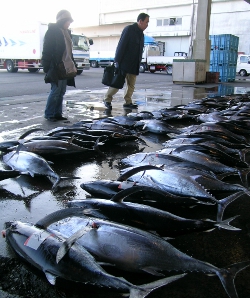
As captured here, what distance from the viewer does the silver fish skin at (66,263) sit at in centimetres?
151

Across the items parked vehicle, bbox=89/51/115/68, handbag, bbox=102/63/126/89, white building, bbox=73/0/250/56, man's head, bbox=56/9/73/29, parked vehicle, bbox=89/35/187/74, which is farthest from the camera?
white building, bbox=73/0/250/56

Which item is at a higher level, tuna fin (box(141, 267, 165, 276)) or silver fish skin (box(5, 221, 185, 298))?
silver fish skin (box(5, 221, 185, 298))

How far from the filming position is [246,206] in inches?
104

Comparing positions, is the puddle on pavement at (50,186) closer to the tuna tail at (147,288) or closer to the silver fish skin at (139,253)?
the silver fish skin at (139,253)

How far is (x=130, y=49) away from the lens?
763cm

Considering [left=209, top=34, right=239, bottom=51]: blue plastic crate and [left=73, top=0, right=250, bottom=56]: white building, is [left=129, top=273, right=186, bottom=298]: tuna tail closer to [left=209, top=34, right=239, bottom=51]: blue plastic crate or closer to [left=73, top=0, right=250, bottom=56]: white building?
[left=209, top=34, right=239, bottom=51]: blue plastic crate

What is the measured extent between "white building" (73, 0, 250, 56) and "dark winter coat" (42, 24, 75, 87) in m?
31.9

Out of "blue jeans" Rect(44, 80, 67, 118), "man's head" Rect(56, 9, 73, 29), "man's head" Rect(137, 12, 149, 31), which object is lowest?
"blue jeans" Rect(44, 80, 67, 118)

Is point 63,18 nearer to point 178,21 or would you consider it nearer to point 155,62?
point 155,62

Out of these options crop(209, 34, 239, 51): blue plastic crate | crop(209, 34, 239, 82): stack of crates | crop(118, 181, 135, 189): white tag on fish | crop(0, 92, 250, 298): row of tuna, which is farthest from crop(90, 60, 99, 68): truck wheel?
crop(118, 181, 135, 189): white tag on fish

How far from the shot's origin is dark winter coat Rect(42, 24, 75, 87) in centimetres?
560

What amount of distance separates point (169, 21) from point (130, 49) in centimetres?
4177

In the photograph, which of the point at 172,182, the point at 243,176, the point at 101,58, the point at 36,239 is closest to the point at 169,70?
the point at 101,58

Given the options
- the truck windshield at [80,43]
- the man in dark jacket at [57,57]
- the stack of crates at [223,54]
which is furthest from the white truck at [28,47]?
the man in dark jacket at [57,57]
